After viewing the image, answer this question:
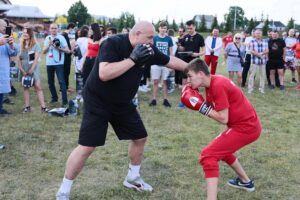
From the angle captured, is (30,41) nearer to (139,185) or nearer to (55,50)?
(55,50)

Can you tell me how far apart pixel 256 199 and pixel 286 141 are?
2466mm

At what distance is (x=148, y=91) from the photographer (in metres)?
10.8

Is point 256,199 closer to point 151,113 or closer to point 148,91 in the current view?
point 151,113

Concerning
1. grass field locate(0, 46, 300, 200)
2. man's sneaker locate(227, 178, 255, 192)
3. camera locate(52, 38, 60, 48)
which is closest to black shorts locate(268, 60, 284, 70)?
grass field locate(0, 46, 300, 200)

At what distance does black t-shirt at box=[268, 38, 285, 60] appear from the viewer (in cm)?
1180

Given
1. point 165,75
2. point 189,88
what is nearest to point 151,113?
point 165,75

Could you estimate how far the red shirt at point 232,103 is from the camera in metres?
3.49

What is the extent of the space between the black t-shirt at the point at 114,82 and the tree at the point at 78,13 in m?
65.3

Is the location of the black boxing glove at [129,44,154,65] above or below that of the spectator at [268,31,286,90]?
above

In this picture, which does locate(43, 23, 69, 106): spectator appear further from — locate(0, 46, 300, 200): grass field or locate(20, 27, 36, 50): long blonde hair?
locate(0, 46, 300, 200): grass field

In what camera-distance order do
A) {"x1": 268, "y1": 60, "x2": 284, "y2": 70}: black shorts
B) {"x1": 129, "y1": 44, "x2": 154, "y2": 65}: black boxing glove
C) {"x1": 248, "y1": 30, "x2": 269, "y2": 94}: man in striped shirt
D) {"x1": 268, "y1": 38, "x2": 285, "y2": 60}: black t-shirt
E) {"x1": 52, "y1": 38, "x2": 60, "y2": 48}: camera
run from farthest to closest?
{"x1": 268, "y1": 60, "x2": 284, "y2": 70}: black shorts < {"x1": 268, "y1": 38, "x2": 285, "y2": 60}: black t-shirt < {"x1": 248, "y1": 30, "x2": 269, "y2": 94}: man in striped shirt < {"x1": 52, "y1": 38, "x2": 60, "y2": 48}: camera < {"x1": 129, "y1": 44, "x2": 154, "y2": 65}: black boxing glove

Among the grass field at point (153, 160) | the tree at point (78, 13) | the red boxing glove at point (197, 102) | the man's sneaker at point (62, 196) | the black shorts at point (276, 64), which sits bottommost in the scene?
the grass field at point (153, 160)

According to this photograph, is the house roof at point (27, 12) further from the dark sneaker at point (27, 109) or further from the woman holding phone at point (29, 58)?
the dark sneaker at point (27, 109)

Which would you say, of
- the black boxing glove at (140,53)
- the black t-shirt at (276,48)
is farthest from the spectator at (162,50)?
the black boxing glove at (140,53)
